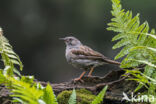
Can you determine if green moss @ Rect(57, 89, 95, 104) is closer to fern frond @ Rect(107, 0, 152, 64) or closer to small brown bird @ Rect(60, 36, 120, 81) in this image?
fern frond @ Rect(107, 0, 152, 64)

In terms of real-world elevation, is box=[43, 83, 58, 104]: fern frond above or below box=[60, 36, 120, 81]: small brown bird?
below

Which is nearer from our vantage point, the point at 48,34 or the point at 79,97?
the point at 79,97

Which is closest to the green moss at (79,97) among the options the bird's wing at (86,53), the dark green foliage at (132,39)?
the dark green foliage at (132,39)

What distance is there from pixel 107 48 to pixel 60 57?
72.7 inches

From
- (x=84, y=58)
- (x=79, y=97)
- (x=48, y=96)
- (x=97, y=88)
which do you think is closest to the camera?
(x=48, y=96)

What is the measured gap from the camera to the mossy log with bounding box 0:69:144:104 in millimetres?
3277

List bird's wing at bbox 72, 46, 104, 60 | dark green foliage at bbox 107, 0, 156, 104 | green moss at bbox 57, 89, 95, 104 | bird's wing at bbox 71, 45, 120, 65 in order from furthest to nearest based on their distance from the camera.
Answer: bird's wing at bbox 72, 46, 104, 60
bird's wing at bbox 71, 45, 120, 65
green moss at bbox 57, 89, 95, 104
dark green foliage at bbox 107, 0, 156, 104

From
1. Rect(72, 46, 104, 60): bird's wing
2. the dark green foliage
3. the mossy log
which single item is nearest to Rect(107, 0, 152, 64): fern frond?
the dark green foliage

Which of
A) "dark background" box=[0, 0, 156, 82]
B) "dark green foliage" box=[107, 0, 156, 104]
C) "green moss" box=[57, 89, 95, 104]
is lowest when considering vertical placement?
"green moss" box=[57, 89, 95, 104]

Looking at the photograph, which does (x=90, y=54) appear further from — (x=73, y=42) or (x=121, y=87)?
(x=121, y=87)

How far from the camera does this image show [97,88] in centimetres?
354

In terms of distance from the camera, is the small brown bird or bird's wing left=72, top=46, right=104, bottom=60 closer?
the small brown bird

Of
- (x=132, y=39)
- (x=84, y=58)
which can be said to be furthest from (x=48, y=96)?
(x=84, y=58)

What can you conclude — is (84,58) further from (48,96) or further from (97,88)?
(48,96)
